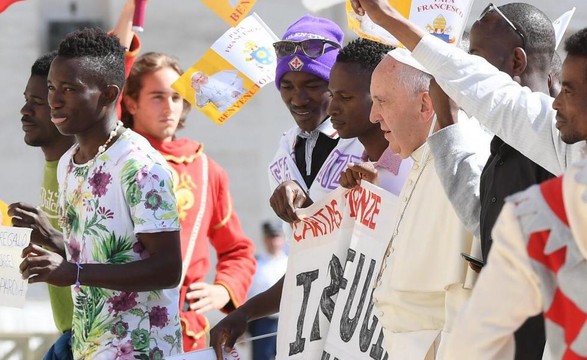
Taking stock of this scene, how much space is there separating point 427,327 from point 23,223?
1.82 meters

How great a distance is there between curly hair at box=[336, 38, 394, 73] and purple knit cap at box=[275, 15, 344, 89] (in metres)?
0.32

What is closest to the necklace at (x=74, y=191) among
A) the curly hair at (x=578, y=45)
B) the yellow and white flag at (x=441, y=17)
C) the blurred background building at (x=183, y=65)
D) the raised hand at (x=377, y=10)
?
the yellow and white flag at (x=441, y=17)

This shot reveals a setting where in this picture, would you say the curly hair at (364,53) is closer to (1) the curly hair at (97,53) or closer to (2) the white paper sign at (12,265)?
(1) the curly hair at (97,53)

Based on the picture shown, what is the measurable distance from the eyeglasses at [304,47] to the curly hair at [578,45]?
1908 millimetres

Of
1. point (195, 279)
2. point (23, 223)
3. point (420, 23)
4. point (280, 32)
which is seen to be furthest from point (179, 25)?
point (420, 23)

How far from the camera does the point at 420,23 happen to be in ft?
13.7

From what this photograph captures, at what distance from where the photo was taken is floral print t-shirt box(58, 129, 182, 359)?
4.54 m

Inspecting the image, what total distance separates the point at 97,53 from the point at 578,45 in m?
2.22

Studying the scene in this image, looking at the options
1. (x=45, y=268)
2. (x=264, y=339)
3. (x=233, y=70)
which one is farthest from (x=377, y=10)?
(x=264, y=339)

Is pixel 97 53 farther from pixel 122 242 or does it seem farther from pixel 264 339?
pixel 264 339

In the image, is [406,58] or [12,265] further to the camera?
[12,265]

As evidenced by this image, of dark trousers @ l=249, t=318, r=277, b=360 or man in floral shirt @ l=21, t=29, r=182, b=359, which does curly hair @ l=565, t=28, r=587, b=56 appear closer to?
man in floral shirt @ l=21, t=29, r=182, b=359

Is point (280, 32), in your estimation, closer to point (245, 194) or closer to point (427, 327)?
point (245, 194)

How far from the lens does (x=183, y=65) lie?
445 inches
